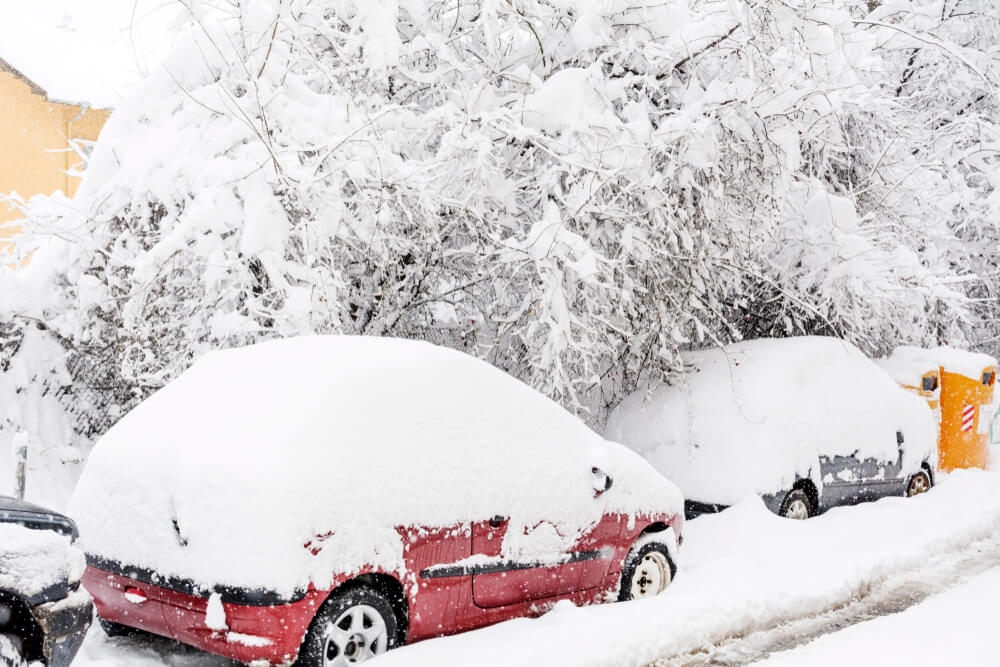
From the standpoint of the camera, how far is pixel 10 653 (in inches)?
137

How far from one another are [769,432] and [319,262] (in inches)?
159

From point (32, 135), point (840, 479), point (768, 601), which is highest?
point (32, 135)

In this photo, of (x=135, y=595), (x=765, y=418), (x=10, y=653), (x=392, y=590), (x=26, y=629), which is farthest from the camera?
(x=765, y=418)

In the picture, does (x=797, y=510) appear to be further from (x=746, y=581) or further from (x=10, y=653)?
(x=10, y=653)

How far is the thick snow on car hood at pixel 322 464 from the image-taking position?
427cm

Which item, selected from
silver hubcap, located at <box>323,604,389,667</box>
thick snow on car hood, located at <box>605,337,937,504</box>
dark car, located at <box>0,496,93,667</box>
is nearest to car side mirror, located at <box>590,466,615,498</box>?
silver hubcap, located at <box>323,604,389,667</box>

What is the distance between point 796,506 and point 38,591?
642 centimetres

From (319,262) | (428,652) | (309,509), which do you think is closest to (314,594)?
(309,509)

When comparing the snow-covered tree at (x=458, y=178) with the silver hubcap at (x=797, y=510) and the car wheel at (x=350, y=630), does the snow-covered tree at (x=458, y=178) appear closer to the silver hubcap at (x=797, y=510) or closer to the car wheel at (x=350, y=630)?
the silver hubcap at (x=797, y=510)

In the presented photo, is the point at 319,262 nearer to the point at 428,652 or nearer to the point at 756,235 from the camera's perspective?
the point at 428,652

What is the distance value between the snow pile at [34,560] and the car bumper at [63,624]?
3.1 inches

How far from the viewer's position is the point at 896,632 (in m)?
5.70

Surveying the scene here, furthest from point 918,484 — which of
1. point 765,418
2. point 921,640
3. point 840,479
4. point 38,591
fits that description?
point 38,591

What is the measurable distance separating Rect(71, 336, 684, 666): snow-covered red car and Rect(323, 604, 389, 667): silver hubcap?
0.01 meters
